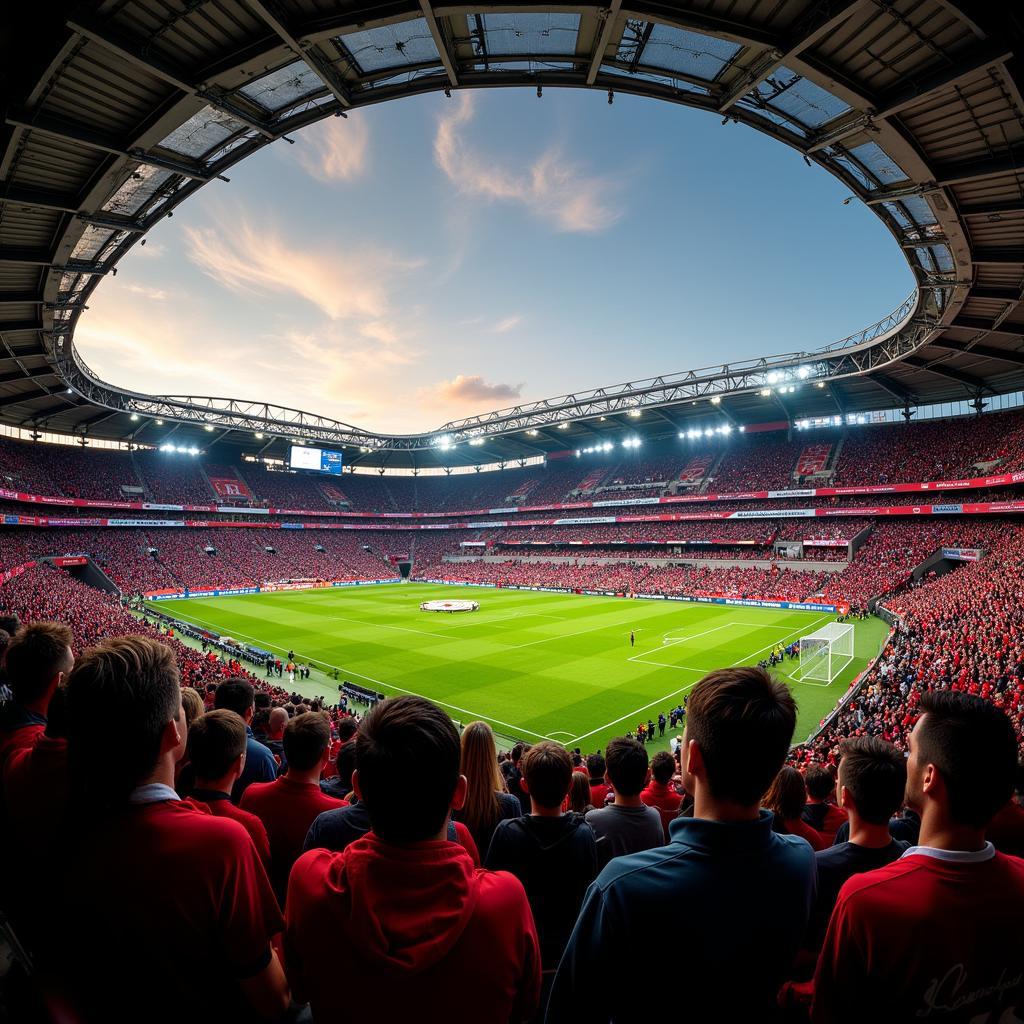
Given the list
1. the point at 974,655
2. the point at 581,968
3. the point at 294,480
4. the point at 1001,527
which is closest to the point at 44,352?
the point at 581,968

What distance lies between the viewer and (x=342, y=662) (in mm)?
28766

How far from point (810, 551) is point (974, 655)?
113 ft

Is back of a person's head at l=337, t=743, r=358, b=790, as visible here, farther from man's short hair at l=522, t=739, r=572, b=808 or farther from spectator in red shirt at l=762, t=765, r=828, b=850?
spectator in red shirt at l=762, t=765, r=828, b=850

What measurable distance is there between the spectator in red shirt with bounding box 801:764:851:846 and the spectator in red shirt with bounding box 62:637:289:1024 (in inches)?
210

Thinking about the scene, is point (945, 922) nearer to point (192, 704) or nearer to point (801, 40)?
point (192, 704)

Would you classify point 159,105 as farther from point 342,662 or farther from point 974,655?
point 974,655

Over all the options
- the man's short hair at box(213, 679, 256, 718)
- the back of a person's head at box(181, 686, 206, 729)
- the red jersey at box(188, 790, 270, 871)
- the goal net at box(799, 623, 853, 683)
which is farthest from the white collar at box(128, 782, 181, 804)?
the goal net at box(799, 623, 853, 683)

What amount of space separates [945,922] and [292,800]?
388cm

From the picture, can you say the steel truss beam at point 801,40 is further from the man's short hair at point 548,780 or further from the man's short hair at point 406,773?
the man's short hair at point 406,773

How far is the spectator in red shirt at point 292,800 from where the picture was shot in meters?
3.93

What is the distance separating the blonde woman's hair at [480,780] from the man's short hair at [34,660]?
311 cm

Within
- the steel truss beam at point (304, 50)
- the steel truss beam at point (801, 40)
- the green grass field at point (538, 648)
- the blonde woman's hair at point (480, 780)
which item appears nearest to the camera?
the blonde woman's hair at point (480, 780)

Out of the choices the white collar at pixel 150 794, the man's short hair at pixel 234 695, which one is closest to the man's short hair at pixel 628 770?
the white collar at pixel 150 794

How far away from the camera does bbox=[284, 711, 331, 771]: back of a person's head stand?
4.14 meters
